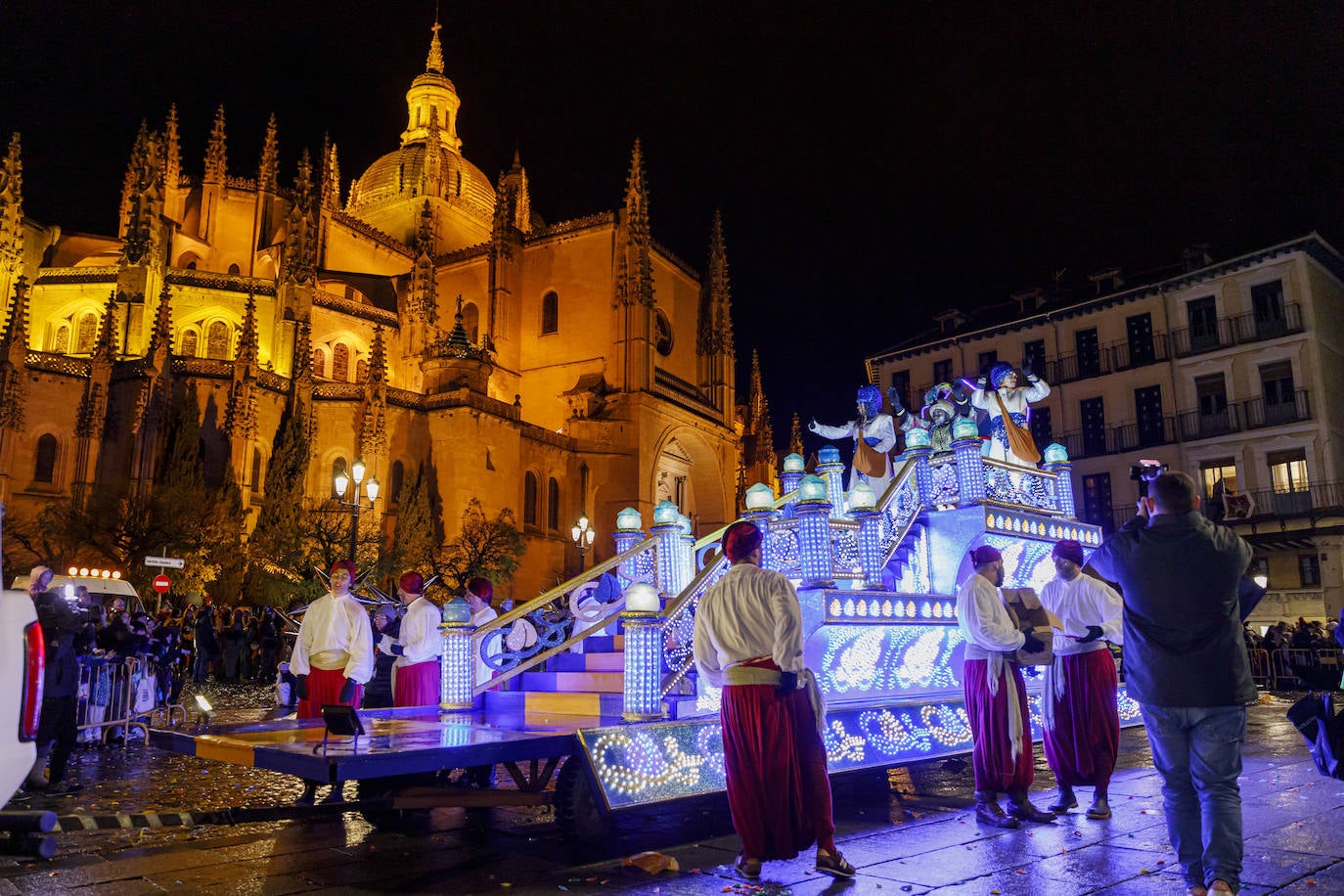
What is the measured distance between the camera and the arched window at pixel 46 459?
3008cm

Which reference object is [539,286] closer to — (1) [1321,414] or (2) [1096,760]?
(1) [1321,414]

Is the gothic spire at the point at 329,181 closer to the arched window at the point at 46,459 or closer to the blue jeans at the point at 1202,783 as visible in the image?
the arched window at the point at 46,459

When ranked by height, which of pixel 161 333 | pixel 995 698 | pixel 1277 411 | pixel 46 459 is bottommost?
pixel 995 698

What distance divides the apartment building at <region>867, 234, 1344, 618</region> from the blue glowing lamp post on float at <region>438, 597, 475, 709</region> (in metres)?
23.0

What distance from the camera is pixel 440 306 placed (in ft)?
146

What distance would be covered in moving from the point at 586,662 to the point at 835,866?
13.5ft

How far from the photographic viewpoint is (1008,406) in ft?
35.8

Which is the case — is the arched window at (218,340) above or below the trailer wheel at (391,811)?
above

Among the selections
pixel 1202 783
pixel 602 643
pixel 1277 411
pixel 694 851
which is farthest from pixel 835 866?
pixel 1277 411

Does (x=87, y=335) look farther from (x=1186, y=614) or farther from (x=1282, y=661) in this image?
(x=1282, y=661)

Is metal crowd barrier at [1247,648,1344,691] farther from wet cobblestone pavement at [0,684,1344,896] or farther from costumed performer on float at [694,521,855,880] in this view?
costumed performer on float at [694,521,855,880]

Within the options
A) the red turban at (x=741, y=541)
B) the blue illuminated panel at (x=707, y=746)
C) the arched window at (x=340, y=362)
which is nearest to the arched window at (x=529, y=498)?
the arched window at (x=340, y=362)

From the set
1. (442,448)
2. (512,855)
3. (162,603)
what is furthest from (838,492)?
(442,448)

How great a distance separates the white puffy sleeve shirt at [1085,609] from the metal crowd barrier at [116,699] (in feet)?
33.9
